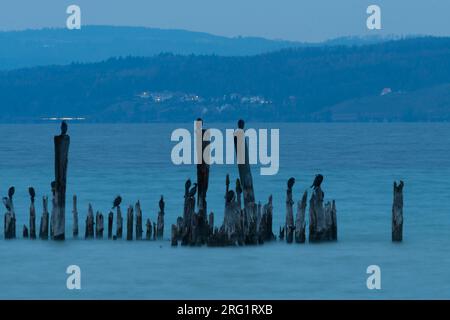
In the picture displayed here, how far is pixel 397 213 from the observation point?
33156 mm

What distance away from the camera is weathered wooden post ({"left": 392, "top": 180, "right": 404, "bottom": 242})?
32.1m

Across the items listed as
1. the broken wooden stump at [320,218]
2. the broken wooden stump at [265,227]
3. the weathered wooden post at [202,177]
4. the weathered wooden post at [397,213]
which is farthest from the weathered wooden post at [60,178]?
the weathered wooden post at [397,213]

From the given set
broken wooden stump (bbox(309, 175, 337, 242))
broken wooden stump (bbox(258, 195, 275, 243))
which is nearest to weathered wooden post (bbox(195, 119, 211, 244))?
broken wooden stump (bbox(258, 195, 275, 243))

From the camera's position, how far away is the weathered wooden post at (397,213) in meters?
32.1

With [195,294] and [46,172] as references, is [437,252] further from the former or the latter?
[46,172]

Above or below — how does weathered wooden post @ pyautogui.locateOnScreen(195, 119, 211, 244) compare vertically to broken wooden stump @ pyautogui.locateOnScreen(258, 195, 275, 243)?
above

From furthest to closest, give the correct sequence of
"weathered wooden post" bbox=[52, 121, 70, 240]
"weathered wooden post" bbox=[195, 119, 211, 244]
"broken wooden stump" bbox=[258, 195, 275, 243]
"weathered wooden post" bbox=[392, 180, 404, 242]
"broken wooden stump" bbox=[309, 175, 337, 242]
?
"broken wooden stump" bbox=[258, 195, 275, 243] < "weathered wooden post" bbox=[52, 121, 70, 240] < "weathered wooden post" bbox=[392, 180, 404, 242] < "broken wooden stump" bbox=[309, 175, 337, 242] < "weathered wooden post" bbox=[195, 119, 211, 244]

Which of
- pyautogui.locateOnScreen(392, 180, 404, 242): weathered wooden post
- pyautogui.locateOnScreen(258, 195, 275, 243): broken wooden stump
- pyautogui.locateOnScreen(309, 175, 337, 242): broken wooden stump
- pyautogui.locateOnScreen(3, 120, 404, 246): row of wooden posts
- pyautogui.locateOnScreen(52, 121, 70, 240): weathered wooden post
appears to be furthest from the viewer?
pyautogui.locateOnScreen(258, 195, 275, 243): broken wooden stump

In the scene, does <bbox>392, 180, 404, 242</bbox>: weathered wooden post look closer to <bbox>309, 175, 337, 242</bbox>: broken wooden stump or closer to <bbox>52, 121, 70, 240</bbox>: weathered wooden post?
<bbox>309, 175, 337, 242</bbox>: broken wooden stump

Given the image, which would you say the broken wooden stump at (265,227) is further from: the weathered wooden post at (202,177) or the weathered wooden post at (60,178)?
the weathered wooden post at (60,178)

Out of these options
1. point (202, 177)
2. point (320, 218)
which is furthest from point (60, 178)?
point (320, 218)
